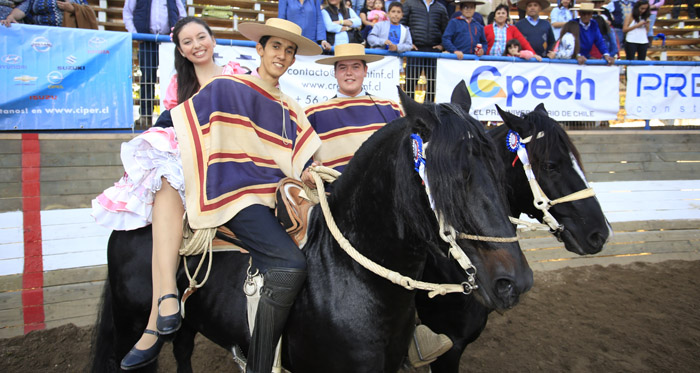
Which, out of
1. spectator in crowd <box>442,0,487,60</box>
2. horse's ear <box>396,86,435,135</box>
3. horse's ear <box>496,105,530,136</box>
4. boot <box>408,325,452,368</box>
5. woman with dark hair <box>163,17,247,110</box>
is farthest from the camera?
spectator in crowd <box>442,0,487,60</box>

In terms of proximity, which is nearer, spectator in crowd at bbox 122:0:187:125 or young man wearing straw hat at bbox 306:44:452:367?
young man wearing straw hat at bbox 306:44:452:367

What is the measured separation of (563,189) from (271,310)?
2182mm

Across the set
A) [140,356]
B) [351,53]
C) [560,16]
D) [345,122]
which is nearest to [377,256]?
[140,356]

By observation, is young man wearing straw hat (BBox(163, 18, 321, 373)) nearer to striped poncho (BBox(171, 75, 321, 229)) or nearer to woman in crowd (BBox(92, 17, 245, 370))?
striped poncho (BBox(171, 75, 321, 229))

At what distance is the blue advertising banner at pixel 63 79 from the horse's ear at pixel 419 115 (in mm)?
4233

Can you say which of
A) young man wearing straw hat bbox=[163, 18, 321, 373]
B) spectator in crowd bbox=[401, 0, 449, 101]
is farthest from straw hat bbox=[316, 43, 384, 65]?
spectator in crowd bbox=[401, 0, 449, 101]

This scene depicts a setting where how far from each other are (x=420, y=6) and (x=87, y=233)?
19.8 feet

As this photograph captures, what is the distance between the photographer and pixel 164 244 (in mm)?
2359

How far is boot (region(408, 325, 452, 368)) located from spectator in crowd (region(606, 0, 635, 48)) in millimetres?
8974

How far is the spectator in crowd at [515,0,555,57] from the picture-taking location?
25.3 ft

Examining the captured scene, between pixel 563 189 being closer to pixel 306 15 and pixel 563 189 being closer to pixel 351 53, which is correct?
pixel 351 53

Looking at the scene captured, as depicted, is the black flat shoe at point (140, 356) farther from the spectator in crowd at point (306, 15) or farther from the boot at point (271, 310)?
the spectator in crowd at point (306, 15)

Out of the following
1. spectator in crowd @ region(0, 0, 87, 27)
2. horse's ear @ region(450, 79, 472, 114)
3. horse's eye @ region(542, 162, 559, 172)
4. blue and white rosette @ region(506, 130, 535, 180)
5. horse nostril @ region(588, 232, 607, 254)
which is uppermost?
spectator in crowd @ region(0, 0, 87, 27)

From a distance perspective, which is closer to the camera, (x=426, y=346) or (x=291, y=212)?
(x=291, y=212)
